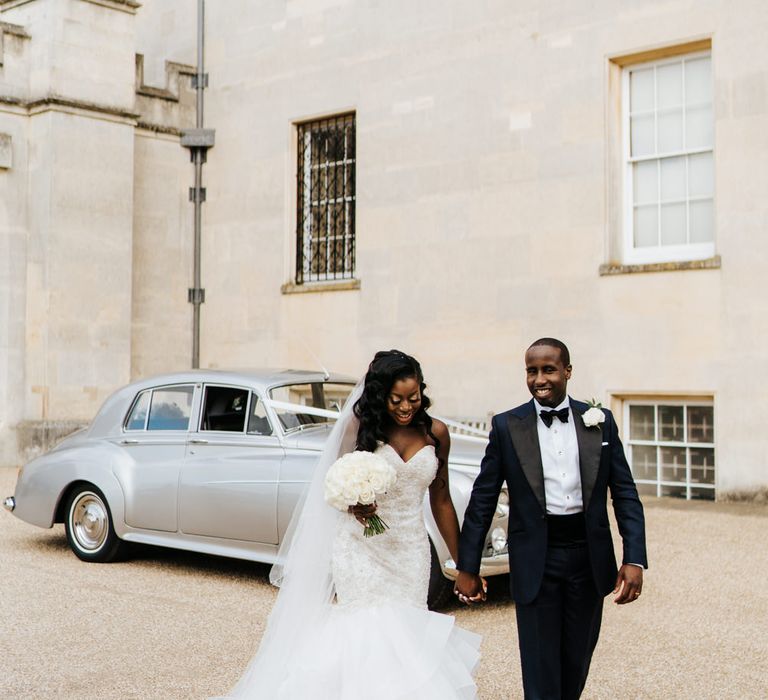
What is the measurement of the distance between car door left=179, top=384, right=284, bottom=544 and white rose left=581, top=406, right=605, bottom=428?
3.89 metres

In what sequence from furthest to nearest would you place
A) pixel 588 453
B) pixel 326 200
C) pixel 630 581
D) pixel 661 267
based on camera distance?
pixel 326 200, pixel 661 267, pixel 588 453, pixel 630 581

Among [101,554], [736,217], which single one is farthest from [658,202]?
[101,554]

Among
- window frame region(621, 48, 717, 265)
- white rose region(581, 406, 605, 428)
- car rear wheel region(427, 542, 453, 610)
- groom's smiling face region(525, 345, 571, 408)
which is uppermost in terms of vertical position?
window frame region(621, 48, 717, 265)

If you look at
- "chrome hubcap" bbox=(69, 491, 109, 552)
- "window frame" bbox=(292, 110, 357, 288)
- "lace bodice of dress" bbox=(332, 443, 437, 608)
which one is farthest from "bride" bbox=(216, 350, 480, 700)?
"window frame" bbox=(292, 110, 357, 288)

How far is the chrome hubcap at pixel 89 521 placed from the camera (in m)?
8.62

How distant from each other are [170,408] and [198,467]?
2.48ft

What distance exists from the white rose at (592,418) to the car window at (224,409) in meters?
4.45

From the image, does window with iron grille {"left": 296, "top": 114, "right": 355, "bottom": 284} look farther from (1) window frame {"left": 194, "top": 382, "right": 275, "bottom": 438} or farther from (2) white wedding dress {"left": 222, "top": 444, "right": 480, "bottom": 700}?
(2) white wedding dress {"left": 222, "top": 444, "right": 480, "bottom": 700}

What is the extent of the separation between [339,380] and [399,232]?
20.6ft

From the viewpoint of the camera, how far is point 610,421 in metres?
4.10

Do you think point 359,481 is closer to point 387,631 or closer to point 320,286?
point 387,631

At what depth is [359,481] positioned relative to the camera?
4.18 metres

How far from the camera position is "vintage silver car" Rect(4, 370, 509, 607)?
7.61m

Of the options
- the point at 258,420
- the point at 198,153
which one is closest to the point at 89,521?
the point at 258,420
